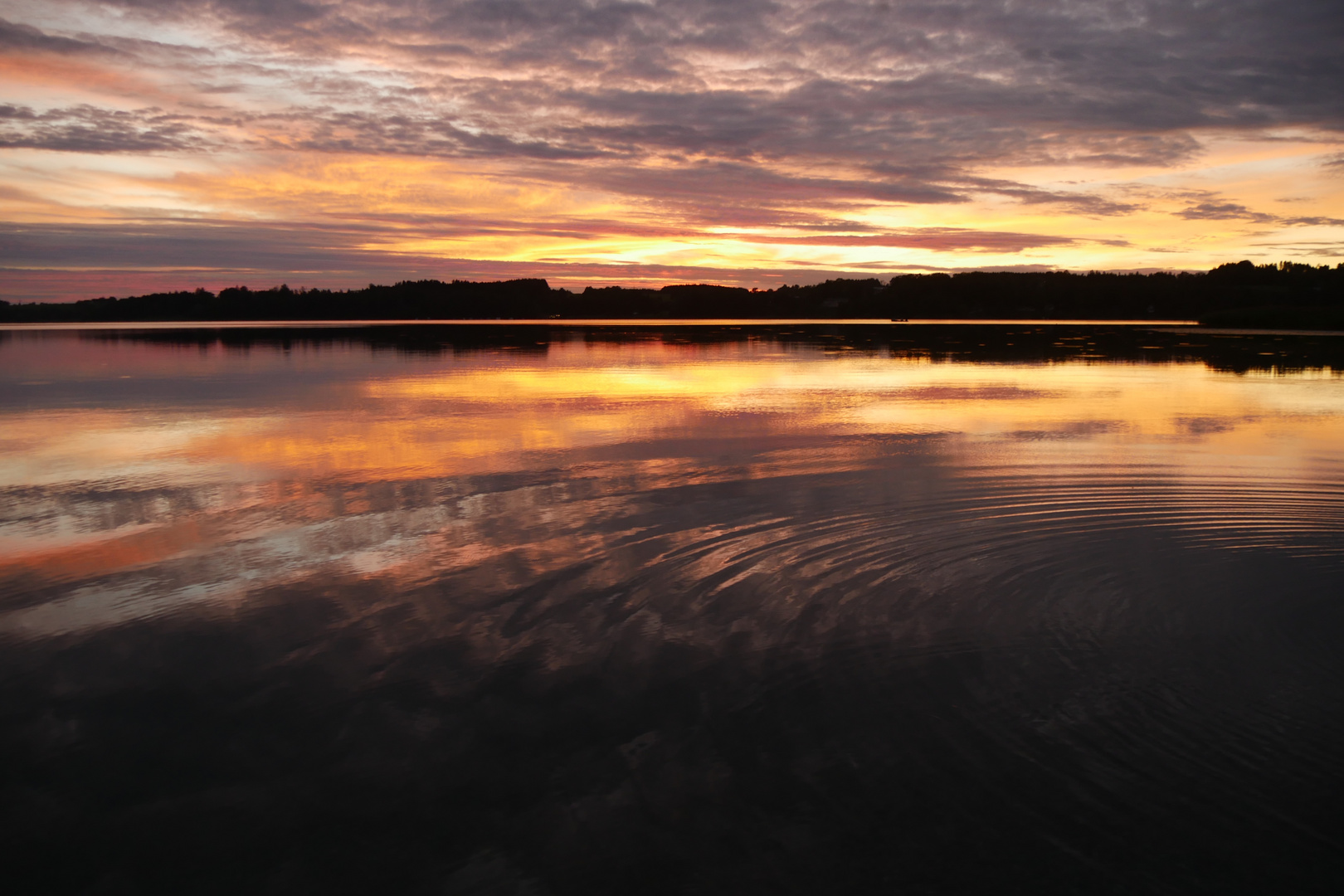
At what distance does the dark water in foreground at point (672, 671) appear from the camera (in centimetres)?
419

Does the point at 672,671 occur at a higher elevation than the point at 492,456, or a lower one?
lower

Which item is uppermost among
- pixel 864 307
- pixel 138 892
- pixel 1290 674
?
pixel 864 307

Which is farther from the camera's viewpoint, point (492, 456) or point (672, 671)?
point (492, 456)

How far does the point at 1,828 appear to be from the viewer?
171 inches

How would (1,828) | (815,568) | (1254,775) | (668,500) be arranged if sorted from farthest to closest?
(668,500)
(815,568)
(1254,775)
(1,828)

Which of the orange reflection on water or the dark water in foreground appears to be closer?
the dark water in foreground

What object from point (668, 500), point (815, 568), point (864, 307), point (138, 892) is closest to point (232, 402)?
point (668, 500)

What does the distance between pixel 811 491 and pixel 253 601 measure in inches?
264

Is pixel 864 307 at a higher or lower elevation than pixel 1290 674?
higher

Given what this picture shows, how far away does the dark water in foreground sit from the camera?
4191 millimetres

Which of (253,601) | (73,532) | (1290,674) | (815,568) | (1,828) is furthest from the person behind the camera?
(73,532)

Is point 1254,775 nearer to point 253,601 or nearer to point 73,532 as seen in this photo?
point 253,601

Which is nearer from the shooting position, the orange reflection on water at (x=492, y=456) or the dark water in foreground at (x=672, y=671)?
the dark water in foreground at (x=672, y=671)

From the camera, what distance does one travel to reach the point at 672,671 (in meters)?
5.98
